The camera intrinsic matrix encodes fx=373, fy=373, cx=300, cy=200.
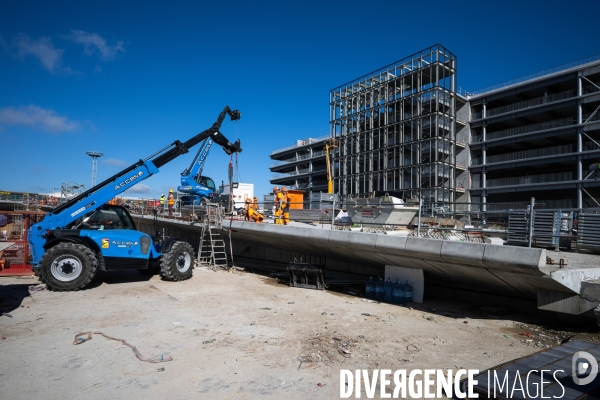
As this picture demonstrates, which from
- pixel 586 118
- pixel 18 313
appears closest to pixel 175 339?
pixel 18 313

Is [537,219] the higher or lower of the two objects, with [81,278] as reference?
higher

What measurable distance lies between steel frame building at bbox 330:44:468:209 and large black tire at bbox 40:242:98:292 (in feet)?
130

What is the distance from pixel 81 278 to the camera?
35.2 feet

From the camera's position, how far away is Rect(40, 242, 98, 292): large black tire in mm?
10398

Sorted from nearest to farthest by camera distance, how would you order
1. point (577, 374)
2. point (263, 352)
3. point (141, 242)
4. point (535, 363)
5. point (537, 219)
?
point (577, 374) → point (535, 363) → point (263, 352) → point (537, 219) → point (141, 242)

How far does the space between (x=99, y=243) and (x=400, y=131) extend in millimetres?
42962

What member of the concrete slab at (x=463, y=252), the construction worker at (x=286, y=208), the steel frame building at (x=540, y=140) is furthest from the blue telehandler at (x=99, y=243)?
the steel frame building at (x=540, y=140)

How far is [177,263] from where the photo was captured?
13.0m

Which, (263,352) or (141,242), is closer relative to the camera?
(263,352)

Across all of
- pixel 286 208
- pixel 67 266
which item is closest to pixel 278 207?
pixel 286 208

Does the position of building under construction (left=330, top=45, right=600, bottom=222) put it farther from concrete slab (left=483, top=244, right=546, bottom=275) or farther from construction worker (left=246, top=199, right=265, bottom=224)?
concrete slab (left=483, top=244, right=546, bottom=275)

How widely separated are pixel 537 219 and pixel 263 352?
24.8ft

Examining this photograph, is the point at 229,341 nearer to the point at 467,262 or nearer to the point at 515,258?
the point at 467,262

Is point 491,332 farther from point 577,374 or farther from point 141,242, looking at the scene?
point 141,242
